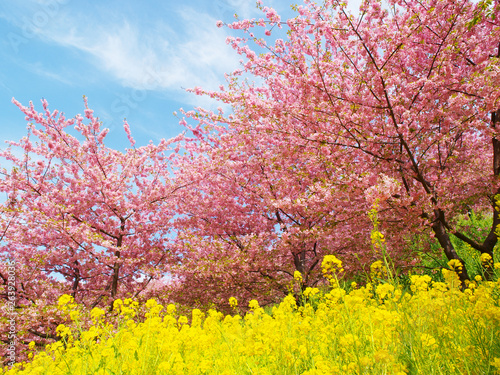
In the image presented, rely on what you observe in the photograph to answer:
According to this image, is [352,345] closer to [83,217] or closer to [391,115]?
[391,115]

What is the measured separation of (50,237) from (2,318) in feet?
9.96

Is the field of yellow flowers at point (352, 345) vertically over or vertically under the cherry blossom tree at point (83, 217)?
under

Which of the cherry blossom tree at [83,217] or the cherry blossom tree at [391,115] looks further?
the cherry blossom tree at [83,217]

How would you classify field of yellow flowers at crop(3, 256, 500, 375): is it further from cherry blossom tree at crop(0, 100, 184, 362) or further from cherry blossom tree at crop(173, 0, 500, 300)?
cherry blossom tree at crop(0, 100, 184, 362)

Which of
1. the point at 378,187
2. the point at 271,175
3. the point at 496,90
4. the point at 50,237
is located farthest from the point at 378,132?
the point at 50,237

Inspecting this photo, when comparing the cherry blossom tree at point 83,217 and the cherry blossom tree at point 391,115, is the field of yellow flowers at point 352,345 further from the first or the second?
the cherry blossom tree at point 83,217

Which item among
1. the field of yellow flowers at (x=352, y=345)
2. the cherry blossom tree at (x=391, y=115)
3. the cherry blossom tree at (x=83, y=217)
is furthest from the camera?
the cherry blossom tree at (x=83, y=217)

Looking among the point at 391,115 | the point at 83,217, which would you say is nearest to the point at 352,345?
the point at 391,115

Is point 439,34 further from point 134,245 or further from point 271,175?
point 134,245

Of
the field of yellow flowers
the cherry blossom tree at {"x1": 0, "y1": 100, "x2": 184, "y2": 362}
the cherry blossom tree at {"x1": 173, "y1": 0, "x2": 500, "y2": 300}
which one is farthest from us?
the cherry blossom tree at {"x1": 0, "y1": 100, "x2": 184, "y2": 362}

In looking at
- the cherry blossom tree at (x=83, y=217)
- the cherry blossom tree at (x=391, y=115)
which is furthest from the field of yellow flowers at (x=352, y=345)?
the cherry blossom tree at (x=83, y=217)

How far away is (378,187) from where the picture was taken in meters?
5.28

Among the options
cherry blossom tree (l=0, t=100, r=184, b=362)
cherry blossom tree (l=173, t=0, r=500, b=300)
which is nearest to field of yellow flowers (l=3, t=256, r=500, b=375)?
cherry blossom tree (l=173, t=0, r=500, b=300)

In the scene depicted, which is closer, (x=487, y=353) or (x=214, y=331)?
(x=487, y=353)
